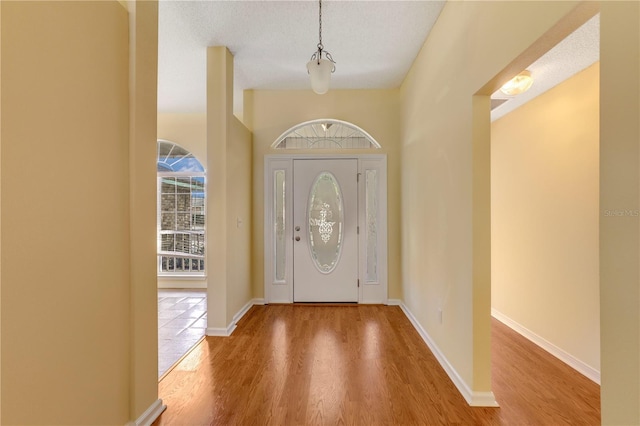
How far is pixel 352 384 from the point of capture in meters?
2.15

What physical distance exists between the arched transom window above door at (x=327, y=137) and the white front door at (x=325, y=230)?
0.76ft

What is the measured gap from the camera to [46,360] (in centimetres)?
119

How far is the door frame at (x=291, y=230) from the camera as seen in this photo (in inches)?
160

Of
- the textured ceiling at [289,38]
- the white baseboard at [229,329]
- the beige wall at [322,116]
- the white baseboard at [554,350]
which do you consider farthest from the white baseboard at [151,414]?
the white baseboard at [554,350]

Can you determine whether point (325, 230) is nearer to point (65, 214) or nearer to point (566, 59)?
point (566, 59)

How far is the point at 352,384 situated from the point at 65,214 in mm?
2019

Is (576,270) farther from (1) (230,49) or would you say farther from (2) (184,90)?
(2) (184,90)

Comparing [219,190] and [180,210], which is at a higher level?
[219,190]

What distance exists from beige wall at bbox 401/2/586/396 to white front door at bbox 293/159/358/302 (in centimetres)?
125

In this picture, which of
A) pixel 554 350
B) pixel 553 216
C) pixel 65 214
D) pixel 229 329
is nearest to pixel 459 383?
pixel 554 350

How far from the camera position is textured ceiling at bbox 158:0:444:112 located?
7.99 feet

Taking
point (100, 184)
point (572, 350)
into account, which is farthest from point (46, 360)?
point (572, 350)

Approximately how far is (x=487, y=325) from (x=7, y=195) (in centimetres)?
252

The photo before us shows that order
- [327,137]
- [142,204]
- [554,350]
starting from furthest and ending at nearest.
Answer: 1. [327,137]
2. [554,350]
3. [142,204]
